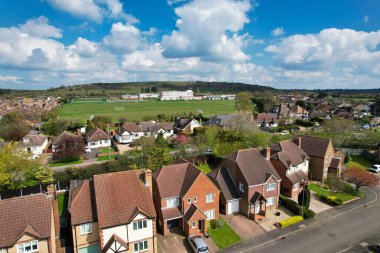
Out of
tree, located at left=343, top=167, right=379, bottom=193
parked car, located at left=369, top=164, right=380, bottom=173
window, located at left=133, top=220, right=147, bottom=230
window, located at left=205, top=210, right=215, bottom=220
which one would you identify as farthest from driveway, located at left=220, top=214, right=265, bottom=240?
parked car, located at left=369, top=164, right=380, bottom=173

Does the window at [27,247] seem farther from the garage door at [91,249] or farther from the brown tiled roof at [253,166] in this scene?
the brown tiled roof at [253,166]

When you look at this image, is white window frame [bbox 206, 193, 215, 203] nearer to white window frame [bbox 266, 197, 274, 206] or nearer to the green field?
white window frame [bbox 266, 197, 274, 206]

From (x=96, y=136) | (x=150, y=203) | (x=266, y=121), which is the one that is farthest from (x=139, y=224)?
(x=266, y=121)

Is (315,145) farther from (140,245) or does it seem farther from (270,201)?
→ (140,245)

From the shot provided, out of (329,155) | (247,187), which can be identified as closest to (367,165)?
(329,155)

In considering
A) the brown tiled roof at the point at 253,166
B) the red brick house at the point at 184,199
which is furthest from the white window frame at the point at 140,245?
the brown tiled roof at the point at 253,166

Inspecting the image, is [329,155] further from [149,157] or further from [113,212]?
[113,212]
